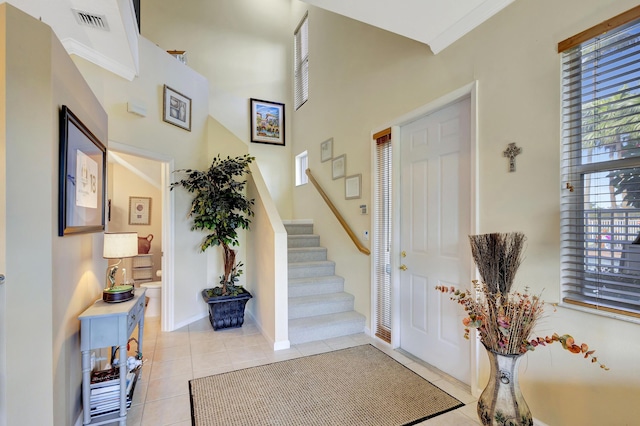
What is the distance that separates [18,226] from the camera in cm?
136

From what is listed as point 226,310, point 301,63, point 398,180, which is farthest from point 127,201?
point 398,180

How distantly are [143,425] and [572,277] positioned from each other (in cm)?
276

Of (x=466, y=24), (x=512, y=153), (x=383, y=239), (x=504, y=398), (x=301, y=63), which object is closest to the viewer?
(x=504, y=398)

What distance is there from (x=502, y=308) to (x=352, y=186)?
247 cm

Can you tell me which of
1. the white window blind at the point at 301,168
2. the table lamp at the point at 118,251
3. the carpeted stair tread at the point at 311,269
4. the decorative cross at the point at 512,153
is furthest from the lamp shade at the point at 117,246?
the white window blind at the point at 301,168

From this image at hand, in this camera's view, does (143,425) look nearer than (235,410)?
Yes

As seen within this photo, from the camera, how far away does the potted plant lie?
3.54 metres

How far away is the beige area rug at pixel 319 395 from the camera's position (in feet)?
6.38

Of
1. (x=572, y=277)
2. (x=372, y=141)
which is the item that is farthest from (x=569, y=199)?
(x=372, y=141)

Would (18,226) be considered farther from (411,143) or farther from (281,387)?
(411,143)

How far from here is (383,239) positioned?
10.3 ft

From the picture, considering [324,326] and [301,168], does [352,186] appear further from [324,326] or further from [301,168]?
[301,168]

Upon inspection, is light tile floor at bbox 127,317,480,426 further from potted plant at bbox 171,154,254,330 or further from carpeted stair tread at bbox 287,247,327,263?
carpeted stair tread at bbox 287,247,327,263

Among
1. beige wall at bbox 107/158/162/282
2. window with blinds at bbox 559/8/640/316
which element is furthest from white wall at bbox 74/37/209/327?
window with blinds at bbox 559/8/640/316
